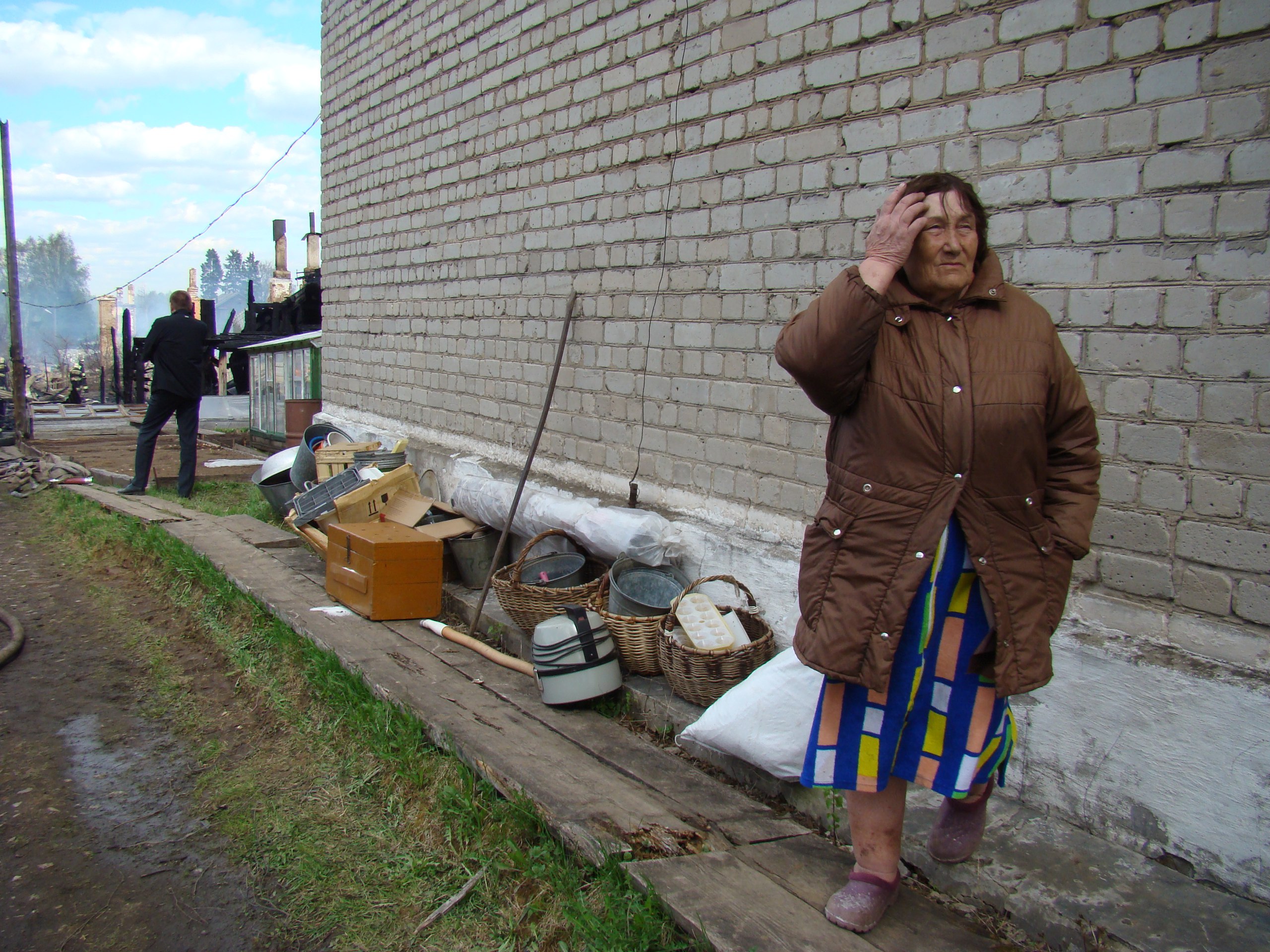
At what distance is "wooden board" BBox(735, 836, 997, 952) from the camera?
7.03 feet

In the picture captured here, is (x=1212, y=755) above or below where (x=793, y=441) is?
below

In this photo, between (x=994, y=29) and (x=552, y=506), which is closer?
(x=994, y=29)

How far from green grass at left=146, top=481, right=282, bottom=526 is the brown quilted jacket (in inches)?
254

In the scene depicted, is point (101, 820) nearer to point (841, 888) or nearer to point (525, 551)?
point (525, 551)

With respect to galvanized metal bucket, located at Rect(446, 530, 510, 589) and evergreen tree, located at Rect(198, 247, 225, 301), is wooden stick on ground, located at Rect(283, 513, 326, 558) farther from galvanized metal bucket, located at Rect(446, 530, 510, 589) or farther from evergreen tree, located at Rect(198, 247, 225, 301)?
evergreen tree, located at Rect(198, 247, 225, 301)

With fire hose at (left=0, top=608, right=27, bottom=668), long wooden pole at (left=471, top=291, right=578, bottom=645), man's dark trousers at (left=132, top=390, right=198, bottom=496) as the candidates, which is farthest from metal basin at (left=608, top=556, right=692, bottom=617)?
man's dark trousers at (left=132, top=390, right=198, bottom=496)

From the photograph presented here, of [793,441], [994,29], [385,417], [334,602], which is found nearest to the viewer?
[994,29]

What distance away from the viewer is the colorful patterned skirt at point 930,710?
Result: 196 cm

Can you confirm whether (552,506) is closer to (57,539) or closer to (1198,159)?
(1198,159)

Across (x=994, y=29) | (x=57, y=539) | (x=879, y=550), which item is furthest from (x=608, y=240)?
(x=57, y=539)

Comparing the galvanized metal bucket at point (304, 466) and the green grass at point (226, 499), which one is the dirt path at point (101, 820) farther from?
the green grass at point (226, 499)

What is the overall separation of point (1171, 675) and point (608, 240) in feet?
10.9

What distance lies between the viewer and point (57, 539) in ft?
25.3

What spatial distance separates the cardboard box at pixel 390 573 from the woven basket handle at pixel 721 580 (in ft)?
5.73
